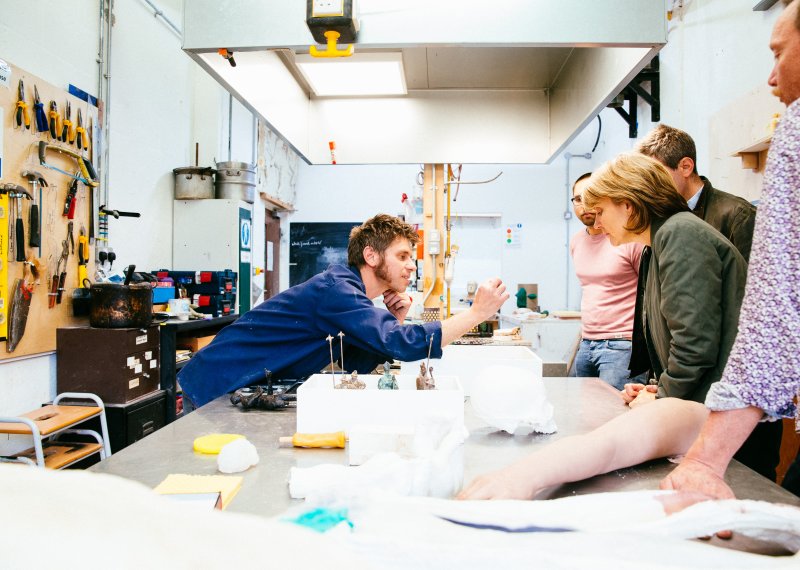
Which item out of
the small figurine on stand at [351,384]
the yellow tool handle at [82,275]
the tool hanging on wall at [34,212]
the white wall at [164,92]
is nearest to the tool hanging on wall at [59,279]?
the yellow tool handle at [82,275]

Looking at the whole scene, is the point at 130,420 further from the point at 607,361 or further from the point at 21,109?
the point at 607,361

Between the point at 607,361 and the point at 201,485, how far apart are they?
2156 millimetres

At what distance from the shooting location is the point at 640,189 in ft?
5.18

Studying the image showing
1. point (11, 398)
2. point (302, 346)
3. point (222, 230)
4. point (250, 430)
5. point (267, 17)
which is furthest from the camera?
point (222, 230)

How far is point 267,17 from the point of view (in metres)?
1.41

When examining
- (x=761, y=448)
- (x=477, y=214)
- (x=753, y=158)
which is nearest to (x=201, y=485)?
(x=761, y=448)

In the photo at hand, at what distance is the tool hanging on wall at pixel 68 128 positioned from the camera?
3.15 metres

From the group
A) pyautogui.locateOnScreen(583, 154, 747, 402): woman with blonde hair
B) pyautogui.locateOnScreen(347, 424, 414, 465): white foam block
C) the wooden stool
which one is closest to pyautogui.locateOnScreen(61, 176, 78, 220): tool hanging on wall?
the wooden stool

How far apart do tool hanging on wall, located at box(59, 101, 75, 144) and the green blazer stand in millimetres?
3290

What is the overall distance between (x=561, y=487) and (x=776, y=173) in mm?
613

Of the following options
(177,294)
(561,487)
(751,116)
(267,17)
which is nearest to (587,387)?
(561,487)

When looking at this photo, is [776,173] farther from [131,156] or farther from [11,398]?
[131,156]

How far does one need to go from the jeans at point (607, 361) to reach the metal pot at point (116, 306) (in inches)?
98.5

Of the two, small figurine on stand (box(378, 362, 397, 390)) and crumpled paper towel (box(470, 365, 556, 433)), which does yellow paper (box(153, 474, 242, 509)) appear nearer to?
small figurine on stand (box(378, 362, 397, 390))
